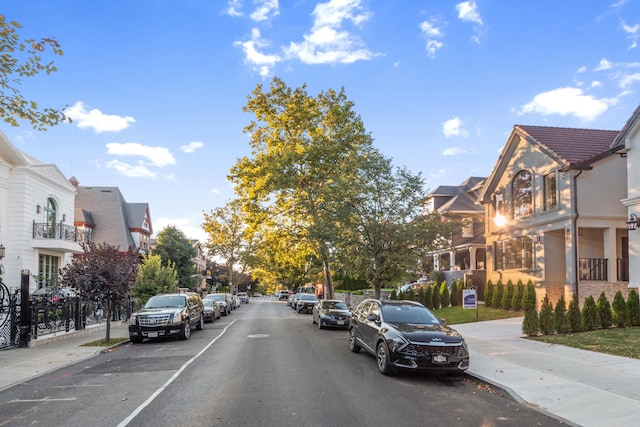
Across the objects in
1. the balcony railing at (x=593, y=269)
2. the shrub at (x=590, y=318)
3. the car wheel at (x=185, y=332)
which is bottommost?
the car wheel at (x=185, y=332)

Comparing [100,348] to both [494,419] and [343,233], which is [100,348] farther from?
[494,419]

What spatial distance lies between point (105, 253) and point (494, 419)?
13.6 m

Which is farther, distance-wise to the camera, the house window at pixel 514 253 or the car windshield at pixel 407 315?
the house window at pixel 514 253

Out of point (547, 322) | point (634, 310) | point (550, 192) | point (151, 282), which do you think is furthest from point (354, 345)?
point (151, 282)

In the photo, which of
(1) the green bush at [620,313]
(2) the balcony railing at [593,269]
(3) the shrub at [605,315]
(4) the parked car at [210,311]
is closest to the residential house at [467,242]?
(2) the balcony railing at [593,269]

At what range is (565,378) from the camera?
9.39 meters

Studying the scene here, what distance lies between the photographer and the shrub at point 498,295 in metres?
23.6

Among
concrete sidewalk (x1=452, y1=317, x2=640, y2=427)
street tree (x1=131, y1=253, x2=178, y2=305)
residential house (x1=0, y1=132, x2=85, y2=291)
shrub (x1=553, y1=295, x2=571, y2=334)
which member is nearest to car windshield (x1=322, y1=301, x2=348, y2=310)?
concrete sidewalk (x1=452, y1=317, x2=640, y2=427)

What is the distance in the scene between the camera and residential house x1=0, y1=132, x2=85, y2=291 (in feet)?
78.5

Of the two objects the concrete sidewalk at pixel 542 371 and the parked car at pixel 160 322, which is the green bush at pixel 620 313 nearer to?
the concrete sidewalk at pixel 542 371

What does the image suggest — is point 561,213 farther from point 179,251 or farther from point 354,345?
point 179,251

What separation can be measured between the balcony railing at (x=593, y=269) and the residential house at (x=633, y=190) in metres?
3.75

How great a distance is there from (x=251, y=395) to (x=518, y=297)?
1739 centimetres

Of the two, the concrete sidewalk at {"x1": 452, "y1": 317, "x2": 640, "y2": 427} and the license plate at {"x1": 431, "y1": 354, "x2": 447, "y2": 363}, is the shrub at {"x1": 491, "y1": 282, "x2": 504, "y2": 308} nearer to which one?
the concrete sidewalk at {"x1": 452, "y1": 317, "x2": 640, "y2": 427}
